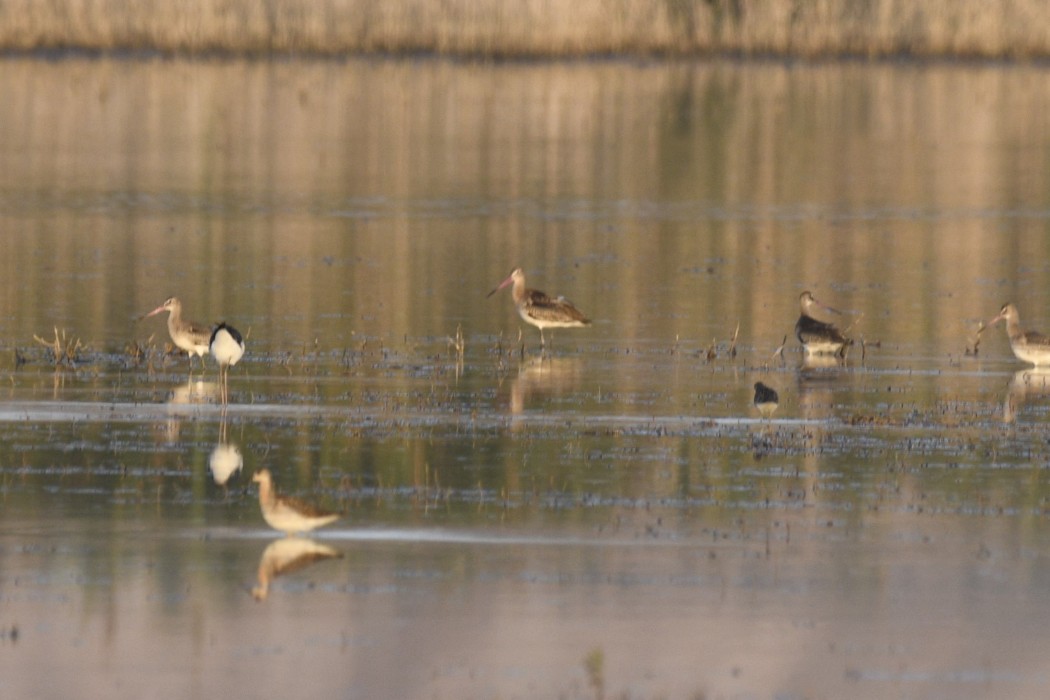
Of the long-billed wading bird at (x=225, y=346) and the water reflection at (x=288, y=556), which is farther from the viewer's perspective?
the long-billed wading bird at (x=225, y=346)

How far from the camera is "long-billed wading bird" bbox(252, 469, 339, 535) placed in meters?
11.3

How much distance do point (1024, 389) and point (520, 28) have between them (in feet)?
143

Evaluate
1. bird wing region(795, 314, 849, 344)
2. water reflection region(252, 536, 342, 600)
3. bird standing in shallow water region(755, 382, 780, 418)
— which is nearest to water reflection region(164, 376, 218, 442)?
water reflection region(252, 536, 342, 600)

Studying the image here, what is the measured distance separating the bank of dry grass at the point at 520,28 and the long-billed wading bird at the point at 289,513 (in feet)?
158

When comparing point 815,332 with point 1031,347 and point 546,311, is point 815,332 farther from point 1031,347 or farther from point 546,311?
point 546,311

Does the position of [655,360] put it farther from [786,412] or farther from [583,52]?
[583,52]

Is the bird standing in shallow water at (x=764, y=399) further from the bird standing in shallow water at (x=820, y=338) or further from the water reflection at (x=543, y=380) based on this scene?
the bird standing in shallow water at (x=820, y=338)

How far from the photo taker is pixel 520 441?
1449cm

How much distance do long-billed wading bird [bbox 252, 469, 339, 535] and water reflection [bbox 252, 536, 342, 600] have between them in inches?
3.3

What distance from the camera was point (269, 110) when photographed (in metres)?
47.7

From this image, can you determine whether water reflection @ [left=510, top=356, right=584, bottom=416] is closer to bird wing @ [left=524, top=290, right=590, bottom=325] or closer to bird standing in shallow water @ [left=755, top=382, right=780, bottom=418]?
bird wing @ [left=524, top=290, right=590, bottom=325]

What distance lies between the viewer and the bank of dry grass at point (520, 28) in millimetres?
59375

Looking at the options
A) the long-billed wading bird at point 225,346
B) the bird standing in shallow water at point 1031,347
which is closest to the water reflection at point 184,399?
the long-billed wading bird at point 225,346

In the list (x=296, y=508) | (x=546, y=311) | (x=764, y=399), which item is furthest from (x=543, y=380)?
(x=296, y=508)
